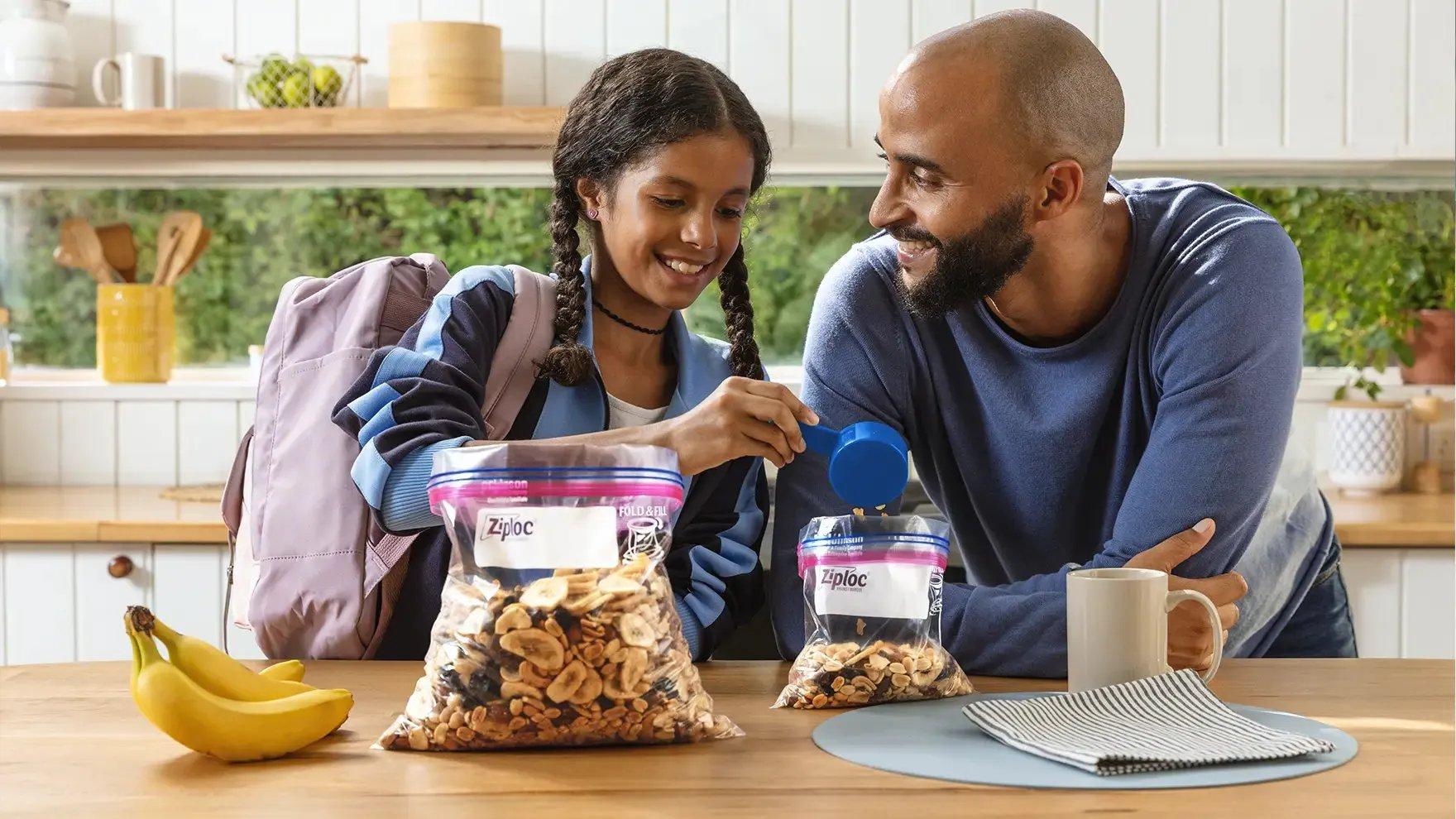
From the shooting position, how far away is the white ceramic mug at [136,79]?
2.88m

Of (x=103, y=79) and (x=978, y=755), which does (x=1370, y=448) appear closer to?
(x=978, y=755)

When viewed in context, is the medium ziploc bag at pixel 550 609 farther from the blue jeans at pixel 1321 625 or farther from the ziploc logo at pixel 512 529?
the blue jeans at pixel 1321 625

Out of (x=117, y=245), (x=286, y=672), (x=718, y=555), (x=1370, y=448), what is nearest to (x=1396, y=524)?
(x=1370, y=448)

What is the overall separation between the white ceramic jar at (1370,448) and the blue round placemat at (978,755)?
2022 mm

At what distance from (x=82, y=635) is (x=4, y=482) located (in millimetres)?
707

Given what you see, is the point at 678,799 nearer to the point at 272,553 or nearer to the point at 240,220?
the point at 272,553

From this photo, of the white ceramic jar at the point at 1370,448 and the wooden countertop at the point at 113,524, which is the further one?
the white ceramic jar at the point at 1370,448

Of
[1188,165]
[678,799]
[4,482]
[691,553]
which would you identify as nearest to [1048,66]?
[691,553]

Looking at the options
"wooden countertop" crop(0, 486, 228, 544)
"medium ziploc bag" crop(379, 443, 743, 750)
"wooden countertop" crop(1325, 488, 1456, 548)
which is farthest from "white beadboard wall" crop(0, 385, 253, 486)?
"medium ziploc bag" crop(379, 443, 743, 750)

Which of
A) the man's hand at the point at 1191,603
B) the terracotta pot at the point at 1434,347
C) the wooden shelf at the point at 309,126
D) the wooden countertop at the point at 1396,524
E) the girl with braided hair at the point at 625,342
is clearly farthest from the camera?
the terracotta pot at the point at 1434,347

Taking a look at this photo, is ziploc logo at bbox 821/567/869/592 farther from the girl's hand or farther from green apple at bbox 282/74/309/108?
green apple at bbox 282/74/309/108

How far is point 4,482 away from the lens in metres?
3.11

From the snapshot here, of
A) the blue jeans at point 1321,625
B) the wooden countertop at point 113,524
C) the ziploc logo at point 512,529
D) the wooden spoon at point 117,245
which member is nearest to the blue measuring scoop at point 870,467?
the ziploc logo at point 512,529

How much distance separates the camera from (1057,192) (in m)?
1.54
